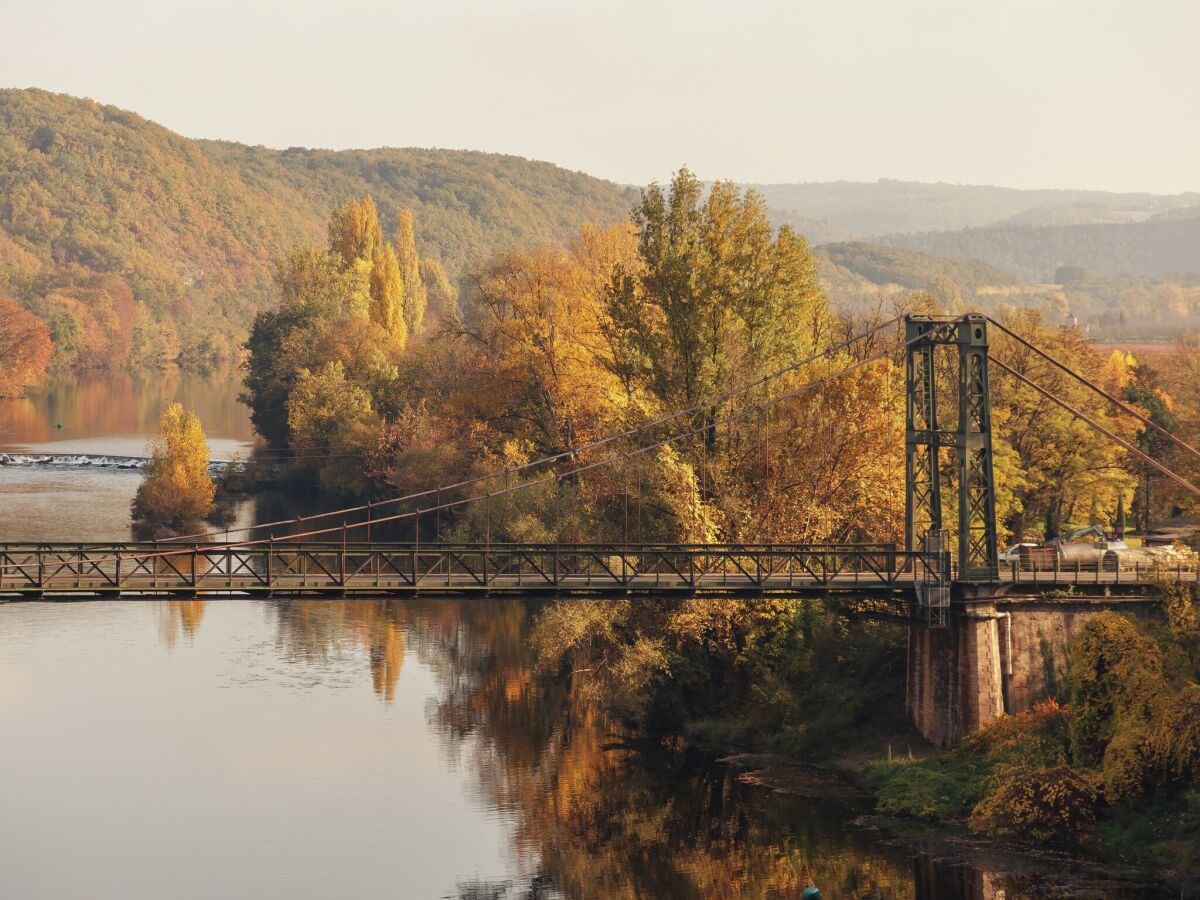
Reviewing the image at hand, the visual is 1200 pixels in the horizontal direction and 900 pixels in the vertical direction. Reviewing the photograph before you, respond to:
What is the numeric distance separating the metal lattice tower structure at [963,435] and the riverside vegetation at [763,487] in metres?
4.55

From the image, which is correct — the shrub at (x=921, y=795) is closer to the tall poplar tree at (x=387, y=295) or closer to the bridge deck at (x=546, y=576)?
the bridge deck at (x=546, y=576)

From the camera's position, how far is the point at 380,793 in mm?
48375

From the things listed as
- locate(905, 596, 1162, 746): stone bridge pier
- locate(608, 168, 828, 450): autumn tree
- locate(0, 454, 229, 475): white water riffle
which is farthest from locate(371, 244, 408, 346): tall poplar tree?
locate(905, 596, 1162, 746): stone bridge pier

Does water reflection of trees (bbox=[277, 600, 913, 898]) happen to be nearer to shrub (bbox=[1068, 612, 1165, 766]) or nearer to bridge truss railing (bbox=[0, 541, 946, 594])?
bridge truss railing (bbox=[0, 541, 946, 594])

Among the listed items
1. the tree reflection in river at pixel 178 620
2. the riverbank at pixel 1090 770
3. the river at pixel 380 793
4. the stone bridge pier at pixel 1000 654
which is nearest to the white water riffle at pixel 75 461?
the tree reflection in river at pixel 178 620

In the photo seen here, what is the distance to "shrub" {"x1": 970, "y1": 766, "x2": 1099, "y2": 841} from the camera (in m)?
43.5

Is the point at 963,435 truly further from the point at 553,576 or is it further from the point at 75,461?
the point at 75,461

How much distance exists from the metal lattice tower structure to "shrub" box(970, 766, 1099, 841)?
277 inches

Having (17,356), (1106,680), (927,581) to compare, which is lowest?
(1106,680)

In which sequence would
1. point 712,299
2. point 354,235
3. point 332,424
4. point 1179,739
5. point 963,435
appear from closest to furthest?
point 1179,739 < point 963,435 < point 712,299 < point 332,424 < point 354,235

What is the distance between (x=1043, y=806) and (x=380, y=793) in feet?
61.0

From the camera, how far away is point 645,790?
1950 inches

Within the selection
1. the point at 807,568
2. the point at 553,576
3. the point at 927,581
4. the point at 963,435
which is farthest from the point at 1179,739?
the point at 553,576

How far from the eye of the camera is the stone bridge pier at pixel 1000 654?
48500 mm
